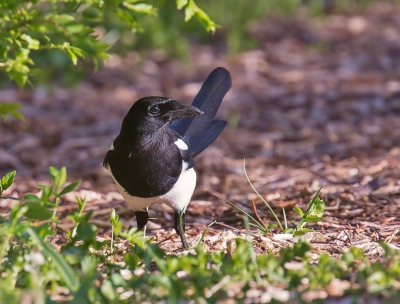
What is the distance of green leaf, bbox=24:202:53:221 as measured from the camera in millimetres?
2613

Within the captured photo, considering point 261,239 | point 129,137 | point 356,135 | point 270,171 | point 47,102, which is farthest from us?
point 47,102

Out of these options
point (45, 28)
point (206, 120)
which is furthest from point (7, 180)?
point (206, 120)

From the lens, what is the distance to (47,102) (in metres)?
7.92

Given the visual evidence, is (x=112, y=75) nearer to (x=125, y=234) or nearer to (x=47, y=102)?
(x=47, y=102)

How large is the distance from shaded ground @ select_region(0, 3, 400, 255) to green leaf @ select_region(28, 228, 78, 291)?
1.06m

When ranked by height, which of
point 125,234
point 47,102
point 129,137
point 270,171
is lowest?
point 47,102

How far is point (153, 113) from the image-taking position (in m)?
3.93

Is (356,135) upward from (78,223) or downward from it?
downward

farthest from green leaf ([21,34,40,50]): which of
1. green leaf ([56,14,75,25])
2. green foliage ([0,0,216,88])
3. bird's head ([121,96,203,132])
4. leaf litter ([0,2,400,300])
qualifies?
leaf litter ([0,2,400,300])

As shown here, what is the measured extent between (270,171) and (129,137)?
7.25ft

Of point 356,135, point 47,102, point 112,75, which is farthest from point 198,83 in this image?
point 356,135

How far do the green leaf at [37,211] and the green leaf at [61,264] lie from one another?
0.13m

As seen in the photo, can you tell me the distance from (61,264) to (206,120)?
2.49 metres

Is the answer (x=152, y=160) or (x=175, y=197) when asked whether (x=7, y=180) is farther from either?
(x=175, y=197)
